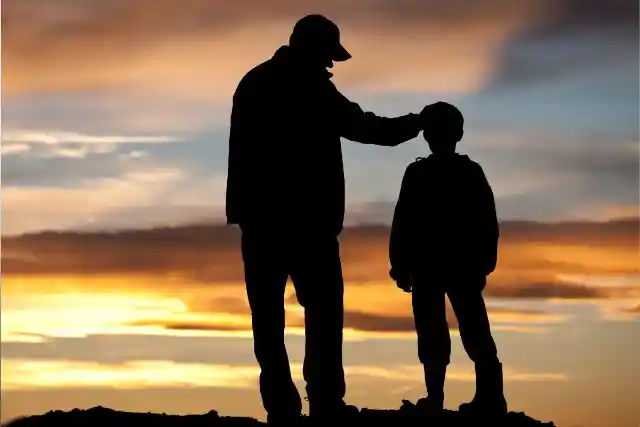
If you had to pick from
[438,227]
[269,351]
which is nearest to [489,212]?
[438,227]

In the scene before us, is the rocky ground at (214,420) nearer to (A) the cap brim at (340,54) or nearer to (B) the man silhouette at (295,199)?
(B) the man silhouette at (295,199)

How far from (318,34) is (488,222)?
9.04 feet

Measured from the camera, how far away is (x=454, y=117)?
43.9 ft

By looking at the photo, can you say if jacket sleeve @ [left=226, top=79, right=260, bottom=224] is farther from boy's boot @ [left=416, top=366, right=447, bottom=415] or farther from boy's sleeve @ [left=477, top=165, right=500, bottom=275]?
boy's boot @ [left=416, top=366, right=447, bottom=415]

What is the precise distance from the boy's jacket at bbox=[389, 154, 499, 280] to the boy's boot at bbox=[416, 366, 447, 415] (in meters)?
1.06

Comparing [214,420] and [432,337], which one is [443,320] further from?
[214,420]

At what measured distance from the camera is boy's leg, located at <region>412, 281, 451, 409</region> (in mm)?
13609

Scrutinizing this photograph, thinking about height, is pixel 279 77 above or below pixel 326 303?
above

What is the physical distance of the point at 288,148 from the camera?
13094 mm

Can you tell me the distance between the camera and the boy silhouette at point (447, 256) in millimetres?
13586

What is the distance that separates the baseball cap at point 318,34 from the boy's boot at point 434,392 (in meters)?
3.58

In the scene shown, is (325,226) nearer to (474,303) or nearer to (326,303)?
(326,303)

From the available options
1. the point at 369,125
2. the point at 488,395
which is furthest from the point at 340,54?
the point at 488,395

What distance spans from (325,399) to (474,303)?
192 cm
